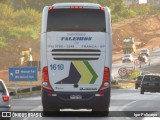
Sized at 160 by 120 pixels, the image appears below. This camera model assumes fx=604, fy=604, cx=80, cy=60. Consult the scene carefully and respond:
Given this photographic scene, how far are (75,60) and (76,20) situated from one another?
148 centimetres

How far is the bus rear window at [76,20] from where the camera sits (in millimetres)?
22109

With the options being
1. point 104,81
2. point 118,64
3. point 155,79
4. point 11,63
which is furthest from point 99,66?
point 11,63

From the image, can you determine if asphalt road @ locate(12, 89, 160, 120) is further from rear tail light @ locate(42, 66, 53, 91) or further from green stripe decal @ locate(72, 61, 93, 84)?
green stripe decal @ locate(72, 61, 93, 84)

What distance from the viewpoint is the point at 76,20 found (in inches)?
877

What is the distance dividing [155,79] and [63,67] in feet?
91.2

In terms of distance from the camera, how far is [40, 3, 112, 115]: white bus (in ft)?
72.5

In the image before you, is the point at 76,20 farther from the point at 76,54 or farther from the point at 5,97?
the point at 5,97

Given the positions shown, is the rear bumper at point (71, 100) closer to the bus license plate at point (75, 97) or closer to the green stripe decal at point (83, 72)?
the bus license plate at point (75, 97)

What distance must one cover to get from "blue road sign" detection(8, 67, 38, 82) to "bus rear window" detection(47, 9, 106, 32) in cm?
2612

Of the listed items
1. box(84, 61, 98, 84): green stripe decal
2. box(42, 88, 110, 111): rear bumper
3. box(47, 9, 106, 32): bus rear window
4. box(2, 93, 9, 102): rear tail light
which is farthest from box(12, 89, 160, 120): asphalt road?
box(47, 9, 106, 32): bus rear window

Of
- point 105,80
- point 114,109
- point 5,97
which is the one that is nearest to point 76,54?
point 105,80

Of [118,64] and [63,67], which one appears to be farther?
[118,64]

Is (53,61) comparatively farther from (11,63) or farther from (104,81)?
(11,63)

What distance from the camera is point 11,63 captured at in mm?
145625
